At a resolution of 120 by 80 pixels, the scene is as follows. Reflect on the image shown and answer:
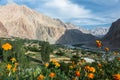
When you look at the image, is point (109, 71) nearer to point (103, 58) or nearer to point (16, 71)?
point (103, 58)

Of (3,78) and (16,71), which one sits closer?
(3,78)

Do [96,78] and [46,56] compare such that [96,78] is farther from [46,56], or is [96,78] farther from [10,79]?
[46,56]

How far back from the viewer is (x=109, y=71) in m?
9.35

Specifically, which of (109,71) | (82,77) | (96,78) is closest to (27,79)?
(82,77)

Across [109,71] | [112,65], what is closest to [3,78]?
[109,71]

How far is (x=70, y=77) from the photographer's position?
8641mm

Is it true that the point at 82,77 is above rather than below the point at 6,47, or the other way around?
below

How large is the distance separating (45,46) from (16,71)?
254ft

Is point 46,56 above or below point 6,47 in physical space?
below

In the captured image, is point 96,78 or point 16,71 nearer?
point 16,71

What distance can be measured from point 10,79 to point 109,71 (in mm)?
3848

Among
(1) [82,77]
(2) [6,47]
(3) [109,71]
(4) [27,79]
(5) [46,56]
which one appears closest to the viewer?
(2) [6,47]

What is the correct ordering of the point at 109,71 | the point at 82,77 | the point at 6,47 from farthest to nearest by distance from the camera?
1. the point at 109,71
2. the point at 82,77
3. the point at 6,47

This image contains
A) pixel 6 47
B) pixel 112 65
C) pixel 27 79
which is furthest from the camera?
pixel 112 65
